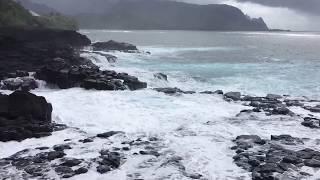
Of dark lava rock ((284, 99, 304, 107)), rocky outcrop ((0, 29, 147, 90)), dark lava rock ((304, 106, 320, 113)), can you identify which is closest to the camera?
dark lava rock ((304, 106, 320, 113))

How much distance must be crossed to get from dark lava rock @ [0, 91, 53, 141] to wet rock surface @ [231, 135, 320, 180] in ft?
29.9

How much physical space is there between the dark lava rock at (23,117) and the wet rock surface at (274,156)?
359 inches

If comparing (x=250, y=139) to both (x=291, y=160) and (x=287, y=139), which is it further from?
(x=291, y=160)

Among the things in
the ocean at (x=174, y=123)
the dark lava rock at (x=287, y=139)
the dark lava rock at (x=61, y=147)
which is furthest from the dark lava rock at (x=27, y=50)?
the dark lava rock at (x=287, y=139)

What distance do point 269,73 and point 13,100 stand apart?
30751mm

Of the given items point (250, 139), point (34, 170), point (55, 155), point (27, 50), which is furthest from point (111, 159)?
point (27, 50)

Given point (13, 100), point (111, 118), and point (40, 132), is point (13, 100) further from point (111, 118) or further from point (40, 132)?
point (111, 118)

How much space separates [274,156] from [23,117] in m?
11.9

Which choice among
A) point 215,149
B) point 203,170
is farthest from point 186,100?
point 203,170

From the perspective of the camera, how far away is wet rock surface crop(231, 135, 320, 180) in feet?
53.3

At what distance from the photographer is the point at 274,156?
1800cm

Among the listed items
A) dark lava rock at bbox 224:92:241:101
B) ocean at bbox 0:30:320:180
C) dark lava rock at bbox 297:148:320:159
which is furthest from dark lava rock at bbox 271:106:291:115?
dark lava rock at bbox 297:148:320:159

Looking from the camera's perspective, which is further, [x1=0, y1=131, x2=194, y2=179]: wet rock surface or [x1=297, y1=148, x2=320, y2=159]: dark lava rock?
[x1=297, y1=148, x2=320, y2=159]: dark lava rock

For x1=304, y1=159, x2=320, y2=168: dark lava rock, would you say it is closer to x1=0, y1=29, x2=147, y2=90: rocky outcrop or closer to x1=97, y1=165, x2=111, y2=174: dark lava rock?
x1=97, y1=165, x2=111, y2=174: dark lava rock
